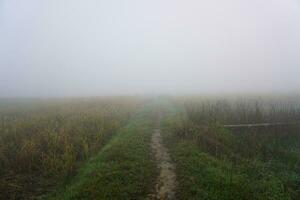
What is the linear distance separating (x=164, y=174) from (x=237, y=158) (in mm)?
5028

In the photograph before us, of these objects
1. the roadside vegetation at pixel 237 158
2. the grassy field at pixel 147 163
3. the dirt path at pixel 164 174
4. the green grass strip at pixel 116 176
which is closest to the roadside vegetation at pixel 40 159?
the grassy field at pixel 147 163

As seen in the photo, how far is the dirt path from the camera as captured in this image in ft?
25.3

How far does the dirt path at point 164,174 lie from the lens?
7719mm

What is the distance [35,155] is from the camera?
11.5 meters

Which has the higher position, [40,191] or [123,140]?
[123,140]

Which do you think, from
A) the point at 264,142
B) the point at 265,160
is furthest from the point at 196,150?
the point at 264,142

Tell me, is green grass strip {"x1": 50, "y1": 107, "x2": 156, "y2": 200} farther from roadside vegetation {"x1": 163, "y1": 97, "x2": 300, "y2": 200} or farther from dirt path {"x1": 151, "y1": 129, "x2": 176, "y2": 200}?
roadside vegetation {"x1": 163, "y1": 97, "x2": 300, "y2": 200}

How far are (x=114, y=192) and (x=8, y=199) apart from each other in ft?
12.9

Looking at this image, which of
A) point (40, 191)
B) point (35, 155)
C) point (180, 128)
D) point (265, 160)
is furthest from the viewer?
point (180, 128)

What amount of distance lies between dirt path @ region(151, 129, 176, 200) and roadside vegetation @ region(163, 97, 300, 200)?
0.32 m

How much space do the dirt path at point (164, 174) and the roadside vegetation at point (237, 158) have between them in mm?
318

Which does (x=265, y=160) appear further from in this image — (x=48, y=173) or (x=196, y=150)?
(x=48, y=173)

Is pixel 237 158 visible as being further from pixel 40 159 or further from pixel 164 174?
pixel 40 159

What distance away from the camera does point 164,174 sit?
928 cm
